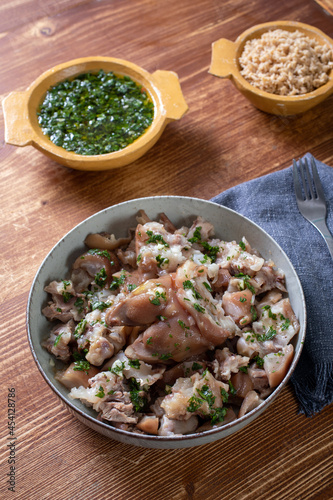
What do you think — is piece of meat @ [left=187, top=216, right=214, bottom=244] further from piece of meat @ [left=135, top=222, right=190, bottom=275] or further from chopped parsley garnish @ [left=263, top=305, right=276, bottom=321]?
chopped parsley garnish @ [left=263, top=305, right=276, bottom=321]

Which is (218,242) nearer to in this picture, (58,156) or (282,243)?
(282,243)

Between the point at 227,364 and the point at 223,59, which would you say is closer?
the point at 227,364

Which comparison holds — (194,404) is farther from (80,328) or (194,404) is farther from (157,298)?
(80,328)

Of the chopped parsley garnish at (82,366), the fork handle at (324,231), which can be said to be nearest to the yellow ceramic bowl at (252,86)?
the fork handle at (324,231)

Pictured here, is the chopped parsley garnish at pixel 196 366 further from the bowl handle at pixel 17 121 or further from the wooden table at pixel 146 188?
the bowl handle at pixel 17 121

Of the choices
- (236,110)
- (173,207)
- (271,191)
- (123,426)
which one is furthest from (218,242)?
(236,110)

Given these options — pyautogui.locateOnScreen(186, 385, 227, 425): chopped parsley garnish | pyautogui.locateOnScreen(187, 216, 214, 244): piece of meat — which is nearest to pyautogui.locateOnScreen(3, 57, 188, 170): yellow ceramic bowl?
pyautogui.locateOnScreen(187, 216, 214, 244): piece of meat

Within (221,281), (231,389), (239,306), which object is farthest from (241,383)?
(221,281)
